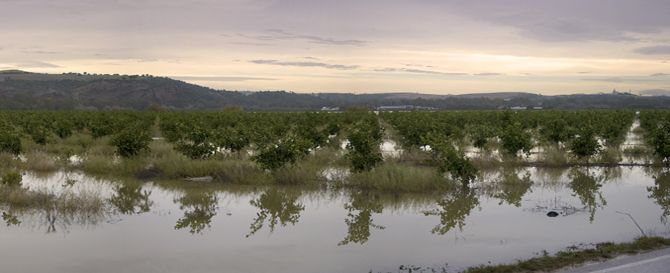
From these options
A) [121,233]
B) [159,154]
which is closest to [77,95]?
[159,154]

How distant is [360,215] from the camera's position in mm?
12609

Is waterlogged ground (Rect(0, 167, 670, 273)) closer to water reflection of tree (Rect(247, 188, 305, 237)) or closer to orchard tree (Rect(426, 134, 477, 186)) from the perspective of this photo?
water reflection of tree (Rect(247, 188, 305, 237))

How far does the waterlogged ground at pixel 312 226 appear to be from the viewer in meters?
8.88

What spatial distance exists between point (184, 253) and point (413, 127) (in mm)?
16455

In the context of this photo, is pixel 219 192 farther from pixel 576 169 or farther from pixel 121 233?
pixel 576 169

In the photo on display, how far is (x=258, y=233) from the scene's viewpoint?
1088 centimetres

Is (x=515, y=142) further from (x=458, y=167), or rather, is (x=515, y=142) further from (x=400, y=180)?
(x=400, y=180)

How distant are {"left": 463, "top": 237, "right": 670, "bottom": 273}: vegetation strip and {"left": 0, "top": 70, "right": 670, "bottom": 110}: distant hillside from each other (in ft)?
308

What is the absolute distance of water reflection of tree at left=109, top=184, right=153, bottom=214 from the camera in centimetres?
1316

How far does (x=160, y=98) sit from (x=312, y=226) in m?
119

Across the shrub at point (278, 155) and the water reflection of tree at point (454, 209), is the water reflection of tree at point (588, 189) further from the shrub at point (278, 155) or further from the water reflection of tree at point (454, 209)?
the shrub at point (278, 155)

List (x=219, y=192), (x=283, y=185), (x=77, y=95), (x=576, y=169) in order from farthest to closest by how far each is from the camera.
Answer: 1. (x=77, y=95)
2. (x=576, y=169)
3. (x=283, y=185)
4. (x=219, y=192)

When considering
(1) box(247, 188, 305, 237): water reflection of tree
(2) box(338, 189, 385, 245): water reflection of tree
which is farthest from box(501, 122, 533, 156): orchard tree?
(1) box(247, 188, 305, 237): water reflection of tree

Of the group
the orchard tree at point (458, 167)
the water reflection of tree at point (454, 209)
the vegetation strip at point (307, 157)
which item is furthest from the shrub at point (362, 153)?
the water reflection of tree at point (454, 209)
